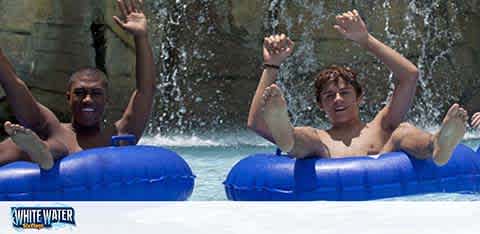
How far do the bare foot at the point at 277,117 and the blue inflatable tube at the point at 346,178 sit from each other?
116 millimetres

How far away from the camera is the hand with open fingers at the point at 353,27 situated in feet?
12.3

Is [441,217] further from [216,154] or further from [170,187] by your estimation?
[216,154]

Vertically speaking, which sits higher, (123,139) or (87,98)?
(87,98)

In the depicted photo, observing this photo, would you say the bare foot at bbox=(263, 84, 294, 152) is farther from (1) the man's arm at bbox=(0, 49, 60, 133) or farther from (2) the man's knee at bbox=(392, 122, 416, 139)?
(1) the man's arm at bbox=(0, 49, 60, 133)

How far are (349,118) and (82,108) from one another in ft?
4.04

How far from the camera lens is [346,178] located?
342 cm

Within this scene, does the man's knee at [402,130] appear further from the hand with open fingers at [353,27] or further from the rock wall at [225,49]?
the rock wall at [225,49]

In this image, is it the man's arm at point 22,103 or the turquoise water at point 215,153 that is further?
the turquoise water at point 215,153

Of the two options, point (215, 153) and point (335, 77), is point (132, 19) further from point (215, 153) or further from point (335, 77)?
point (215, 153)

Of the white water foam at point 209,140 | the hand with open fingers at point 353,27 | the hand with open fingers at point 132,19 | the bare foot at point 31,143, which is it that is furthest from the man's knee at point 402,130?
the white water foam at point 209,140

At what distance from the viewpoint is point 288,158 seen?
3.57 metres

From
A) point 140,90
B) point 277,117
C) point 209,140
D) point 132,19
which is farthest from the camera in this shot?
point 209,140

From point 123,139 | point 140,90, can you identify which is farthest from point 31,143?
point 140,90

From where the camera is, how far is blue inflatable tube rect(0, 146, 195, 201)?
345 cm
